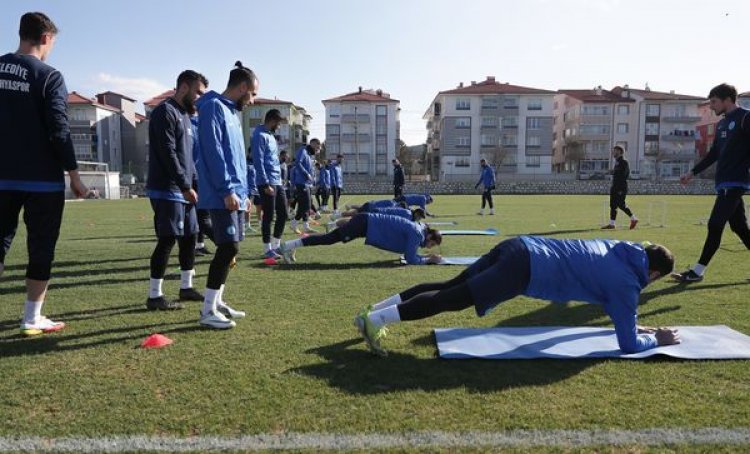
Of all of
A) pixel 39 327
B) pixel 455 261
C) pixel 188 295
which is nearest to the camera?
pixel 39 327

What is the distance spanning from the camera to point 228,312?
507cm

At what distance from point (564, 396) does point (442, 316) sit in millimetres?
1961

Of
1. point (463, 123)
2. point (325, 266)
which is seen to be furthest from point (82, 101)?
point (325, 266)

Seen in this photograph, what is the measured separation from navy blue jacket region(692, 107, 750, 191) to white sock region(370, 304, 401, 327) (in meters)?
5.36

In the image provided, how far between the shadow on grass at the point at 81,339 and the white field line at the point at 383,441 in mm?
1531

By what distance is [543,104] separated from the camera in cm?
7062

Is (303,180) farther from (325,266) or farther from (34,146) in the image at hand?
(34,146)

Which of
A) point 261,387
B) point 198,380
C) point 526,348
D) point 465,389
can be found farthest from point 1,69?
point 526,348

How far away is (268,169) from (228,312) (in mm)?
3913

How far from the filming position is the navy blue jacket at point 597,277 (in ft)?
12.1

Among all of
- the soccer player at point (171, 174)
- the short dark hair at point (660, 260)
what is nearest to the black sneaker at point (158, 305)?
the soccer player at point (171, 174)

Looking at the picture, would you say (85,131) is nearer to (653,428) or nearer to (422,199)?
(422,199)

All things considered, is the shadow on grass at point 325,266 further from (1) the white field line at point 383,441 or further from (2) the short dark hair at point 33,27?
(1) the white field line at point 383,441

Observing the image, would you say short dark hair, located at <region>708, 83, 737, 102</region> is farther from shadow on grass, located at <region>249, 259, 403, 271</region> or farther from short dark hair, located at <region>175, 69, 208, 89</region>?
short dark hair, located at <region>175, 69, 208, 89</region>
